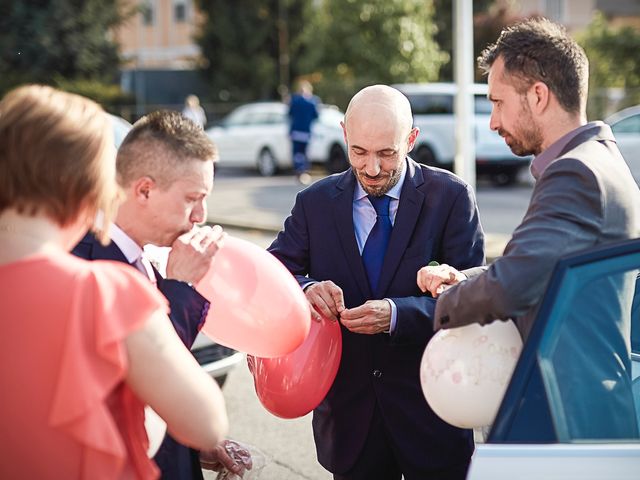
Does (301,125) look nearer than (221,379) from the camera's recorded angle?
No

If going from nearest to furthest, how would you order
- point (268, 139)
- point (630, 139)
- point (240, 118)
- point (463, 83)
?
1. point (463, 83)
2. point (630, 139)
3. point (268, 139)
4. point (240, 118)

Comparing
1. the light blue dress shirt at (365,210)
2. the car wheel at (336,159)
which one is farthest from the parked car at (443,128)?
the light blue dress shirt at (365,210)

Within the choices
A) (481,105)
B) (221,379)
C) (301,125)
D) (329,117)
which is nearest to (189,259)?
(221,379)

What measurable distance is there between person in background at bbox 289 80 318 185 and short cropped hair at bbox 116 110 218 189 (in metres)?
17.2

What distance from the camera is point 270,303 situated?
266cm

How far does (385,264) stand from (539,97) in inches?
35.9

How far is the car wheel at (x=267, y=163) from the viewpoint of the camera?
22.3 metres

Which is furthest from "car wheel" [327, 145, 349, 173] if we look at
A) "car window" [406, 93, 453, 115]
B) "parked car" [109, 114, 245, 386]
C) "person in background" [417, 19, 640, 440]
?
"person in background" [417, 19, 640, 440]

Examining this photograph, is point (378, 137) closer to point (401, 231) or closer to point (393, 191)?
point (393, 191)

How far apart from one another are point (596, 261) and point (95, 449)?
120cm

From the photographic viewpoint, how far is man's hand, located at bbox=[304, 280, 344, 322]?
10.1ft

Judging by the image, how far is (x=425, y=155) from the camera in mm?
Answer: 18750

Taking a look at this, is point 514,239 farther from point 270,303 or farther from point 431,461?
point 431,461

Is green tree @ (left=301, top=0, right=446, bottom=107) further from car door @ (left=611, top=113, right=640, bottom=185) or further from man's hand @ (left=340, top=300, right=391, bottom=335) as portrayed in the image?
man's hand @ (left=340, top=300, right=391, bottom=335)
